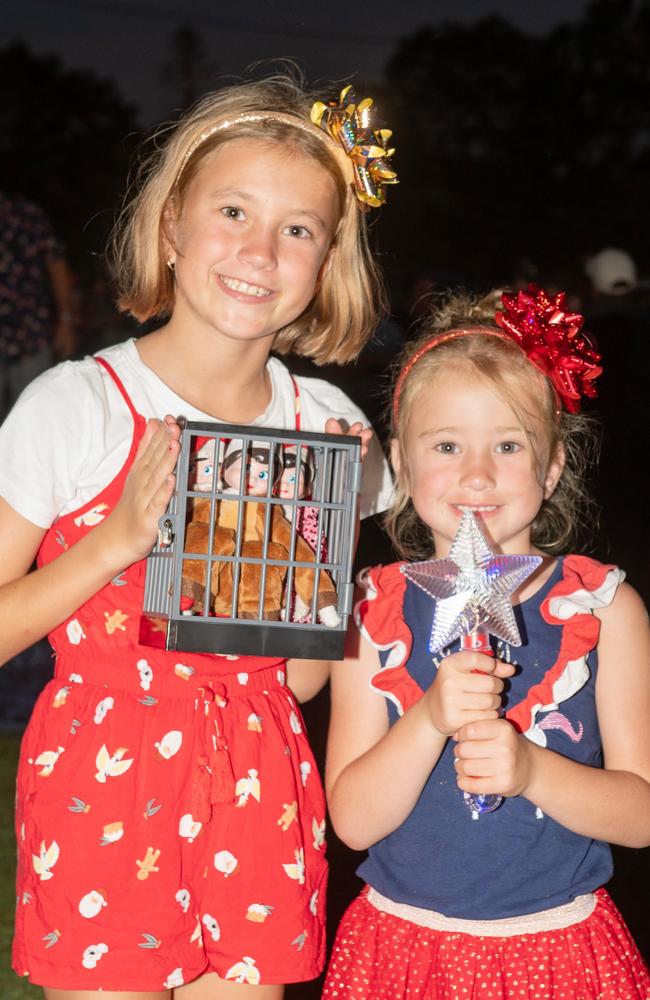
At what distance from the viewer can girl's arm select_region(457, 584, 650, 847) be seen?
5.42 ft

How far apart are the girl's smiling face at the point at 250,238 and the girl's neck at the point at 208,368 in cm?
3

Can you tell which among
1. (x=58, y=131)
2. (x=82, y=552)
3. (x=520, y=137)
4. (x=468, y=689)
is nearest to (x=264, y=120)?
(x=82, y=552)

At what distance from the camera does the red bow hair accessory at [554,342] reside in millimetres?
1964

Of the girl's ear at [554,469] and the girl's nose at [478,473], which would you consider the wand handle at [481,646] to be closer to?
the girl's nose at [478,473]

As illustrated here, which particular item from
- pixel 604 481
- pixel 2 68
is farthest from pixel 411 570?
pixel 2 68

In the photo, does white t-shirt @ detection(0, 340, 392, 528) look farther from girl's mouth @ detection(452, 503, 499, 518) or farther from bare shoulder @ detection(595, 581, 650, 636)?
bare shoulder @ detection(595, 581, 650, 636)

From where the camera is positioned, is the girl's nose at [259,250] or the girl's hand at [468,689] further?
the girl's nose at [259,250]

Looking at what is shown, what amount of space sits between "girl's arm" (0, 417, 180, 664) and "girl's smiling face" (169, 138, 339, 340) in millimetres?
338

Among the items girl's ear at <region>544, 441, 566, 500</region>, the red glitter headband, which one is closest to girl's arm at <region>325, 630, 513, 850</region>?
girl's ear at <region>544, 441, 566, 500</region>

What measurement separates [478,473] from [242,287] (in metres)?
0.47

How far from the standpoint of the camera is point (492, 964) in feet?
5.77

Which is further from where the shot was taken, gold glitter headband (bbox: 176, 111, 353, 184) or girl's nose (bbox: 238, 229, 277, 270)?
gold glitter headband (bbox: 176, 111, 353, 184)

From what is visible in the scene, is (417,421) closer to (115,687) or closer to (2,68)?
(115,687)

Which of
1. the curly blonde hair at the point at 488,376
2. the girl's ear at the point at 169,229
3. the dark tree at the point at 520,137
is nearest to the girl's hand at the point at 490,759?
the curly blonde hair at the point at 488,376
